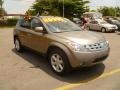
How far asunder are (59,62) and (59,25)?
1567 millimetres

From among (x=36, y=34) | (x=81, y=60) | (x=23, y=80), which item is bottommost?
(x=23, y=80)

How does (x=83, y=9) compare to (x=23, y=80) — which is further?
(x=83, y=9)

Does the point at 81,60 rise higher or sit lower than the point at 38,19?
lower

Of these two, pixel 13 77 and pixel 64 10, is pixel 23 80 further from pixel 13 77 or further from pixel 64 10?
pixel 64 10

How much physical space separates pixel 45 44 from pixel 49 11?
128 feet

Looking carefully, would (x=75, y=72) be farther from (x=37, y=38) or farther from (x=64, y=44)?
(x=37, y=38)

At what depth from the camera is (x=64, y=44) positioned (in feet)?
21.5

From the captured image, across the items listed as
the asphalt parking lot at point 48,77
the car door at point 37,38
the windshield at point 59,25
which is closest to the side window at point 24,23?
the car door at point 37,38

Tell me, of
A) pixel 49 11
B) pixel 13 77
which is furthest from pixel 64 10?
pixel 13 77

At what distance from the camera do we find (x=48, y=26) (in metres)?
7.59

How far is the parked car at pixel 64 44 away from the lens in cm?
637

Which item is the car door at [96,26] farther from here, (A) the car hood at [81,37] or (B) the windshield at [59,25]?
(A) the car hood at [81,37]

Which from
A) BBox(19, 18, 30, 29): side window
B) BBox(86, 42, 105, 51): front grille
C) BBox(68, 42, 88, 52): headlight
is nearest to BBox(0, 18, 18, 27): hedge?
BBox(19, 18, 30, 29): side window

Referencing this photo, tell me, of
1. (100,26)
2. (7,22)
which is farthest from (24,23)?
(7,22)
